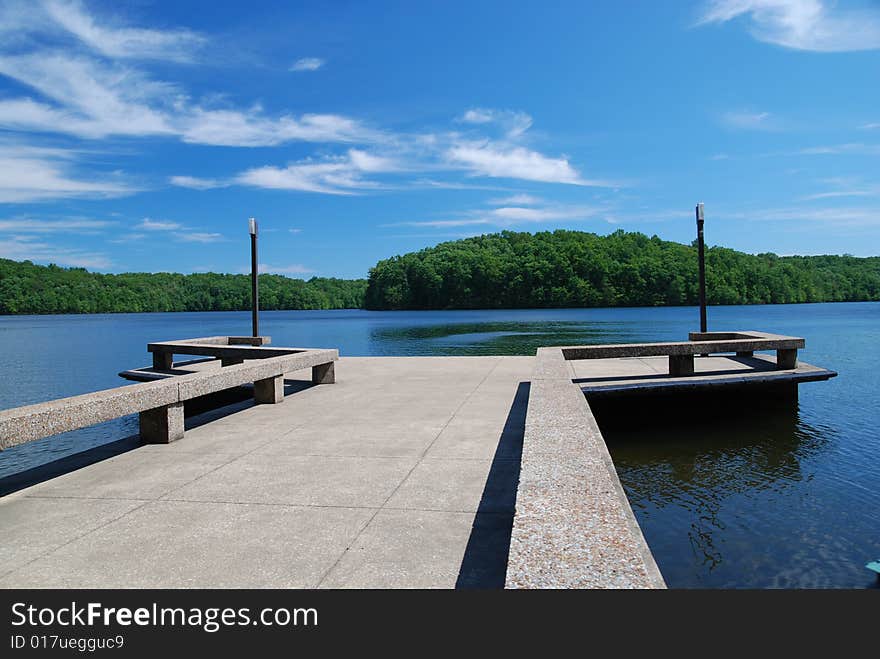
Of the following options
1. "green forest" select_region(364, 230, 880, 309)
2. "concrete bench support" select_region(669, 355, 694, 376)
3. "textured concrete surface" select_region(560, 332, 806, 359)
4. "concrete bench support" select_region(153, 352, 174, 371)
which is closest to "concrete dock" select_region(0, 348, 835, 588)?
"textured concrete surface" select_region(560, 332, 806, 359)

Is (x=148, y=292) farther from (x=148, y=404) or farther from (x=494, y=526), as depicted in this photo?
(x=494, y=526)

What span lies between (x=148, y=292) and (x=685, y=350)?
161 meters

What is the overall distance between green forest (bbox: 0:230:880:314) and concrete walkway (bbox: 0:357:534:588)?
392ft

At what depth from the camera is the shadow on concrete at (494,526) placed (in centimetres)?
308

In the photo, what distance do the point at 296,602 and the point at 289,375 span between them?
9235mm

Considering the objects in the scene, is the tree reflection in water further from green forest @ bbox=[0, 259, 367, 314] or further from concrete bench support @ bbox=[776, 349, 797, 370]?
green forest @ bbox=[0, 259, 367, 314]

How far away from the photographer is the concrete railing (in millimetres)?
4527

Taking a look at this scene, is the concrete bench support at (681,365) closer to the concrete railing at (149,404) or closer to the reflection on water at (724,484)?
the reflection on water at (724,484)

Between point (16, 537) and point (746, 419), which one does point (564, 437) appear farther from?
point (746, 419)

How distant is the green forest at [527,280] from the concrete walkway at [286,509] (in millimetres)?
119351

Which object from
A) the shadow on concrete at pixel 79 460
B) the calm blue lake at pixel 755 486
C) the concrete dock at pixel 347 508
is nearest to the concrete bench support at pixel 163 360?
the calm blue lake at pixel 755 486

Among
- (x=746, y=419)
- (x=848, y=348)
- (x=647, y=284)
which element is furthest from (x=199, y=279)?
(x=746, y=419)

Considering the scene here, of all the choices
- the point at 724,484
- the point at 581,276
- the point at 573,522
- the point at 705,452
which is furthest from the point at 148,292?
the point at 573,522

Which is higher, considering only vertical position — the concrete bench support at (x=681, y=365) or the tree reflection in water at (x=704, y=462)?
the concrete bench support at (x=681, y=365)
